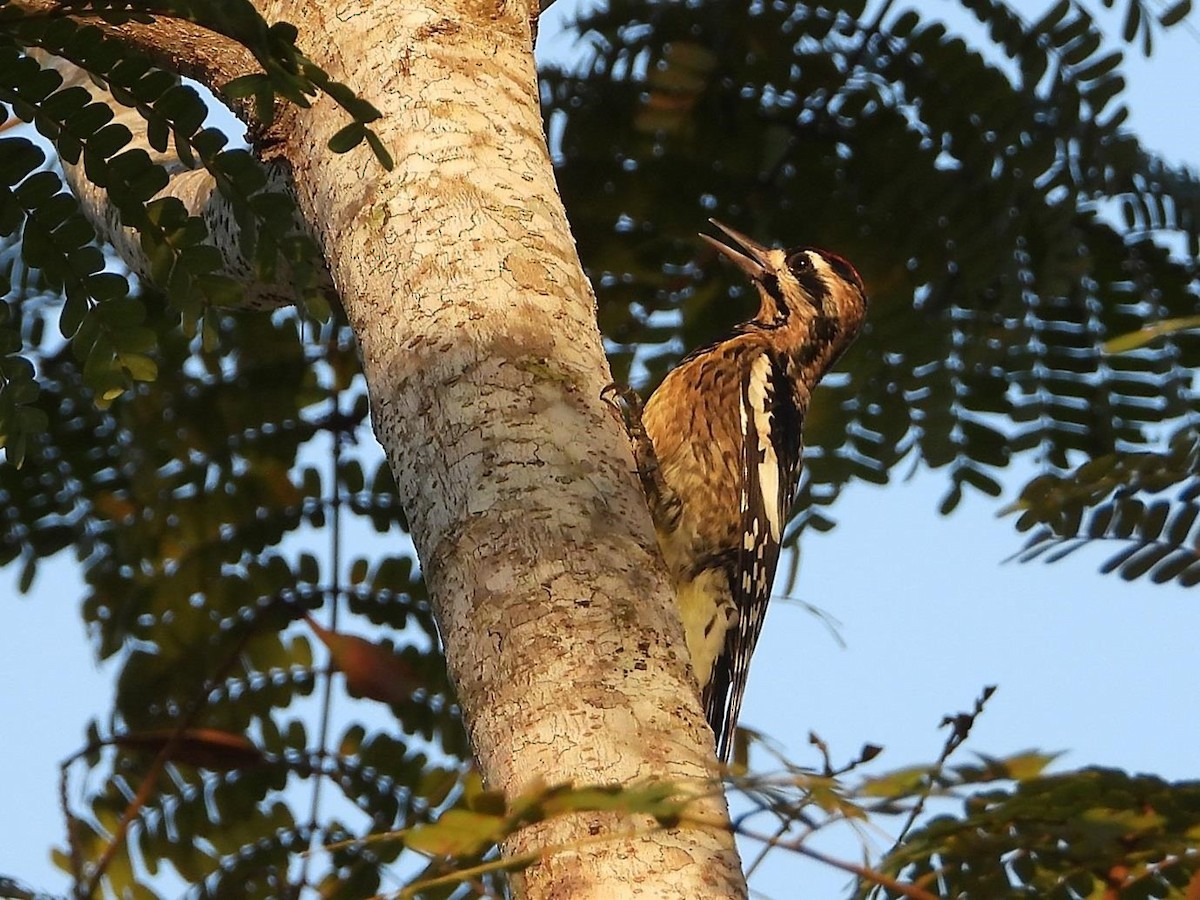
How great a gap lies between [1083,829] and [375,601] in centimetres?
282

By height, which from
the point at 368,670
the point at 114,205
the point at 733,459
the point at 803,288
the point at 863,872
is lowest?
the point at 863,872

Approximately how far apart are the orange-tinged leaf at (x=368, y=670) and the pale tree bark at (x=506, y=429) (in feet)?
0.81

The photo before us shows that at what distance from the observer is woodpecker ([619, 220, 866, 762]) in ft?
12.3

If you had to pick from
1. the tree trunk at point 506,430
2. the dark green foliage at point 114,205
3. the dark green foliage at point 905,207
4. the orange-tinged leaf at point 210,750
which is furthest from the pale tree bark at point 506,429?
the dark green foliage at point 905,207

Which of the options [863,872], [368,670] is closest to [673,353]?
[368,670]

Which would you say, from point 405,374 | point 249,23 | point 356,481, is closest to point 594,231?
point 356,481

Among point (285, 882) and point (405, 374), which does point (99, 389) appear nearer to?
point (405, 374)

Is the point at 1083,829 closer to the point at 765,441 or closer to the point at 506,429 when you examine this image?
the point at 506,429

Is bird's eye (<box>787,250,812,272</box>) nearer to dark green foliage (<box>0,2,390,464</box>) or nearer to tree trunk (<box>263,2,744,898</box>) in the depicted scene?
tree trunk (<box>263,2,744,898</box>)

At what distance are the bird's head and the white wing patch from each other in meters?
0.15

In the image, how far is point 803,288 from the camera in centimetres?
405

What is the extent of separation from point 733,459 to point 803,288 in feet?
1.52

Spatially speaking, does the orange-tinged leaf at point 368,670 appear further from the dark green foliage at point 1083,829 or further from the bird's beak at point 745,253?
the bird's beak at point 745,253

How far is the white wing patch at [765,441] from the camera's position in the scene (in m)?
3.89
